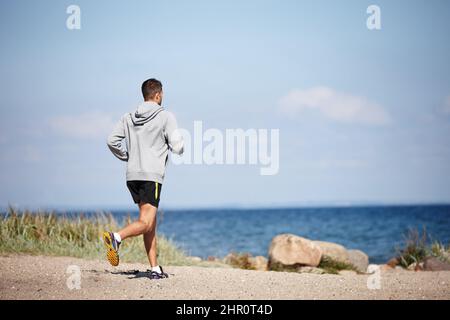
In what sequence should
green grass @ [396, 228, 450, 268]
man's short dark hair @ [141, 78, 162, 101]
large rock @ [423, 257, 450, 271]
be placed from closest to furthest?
man's short dark hair @ [141, 78, 162, 101] → large rock @ [423, 257, 450, 271] → green grass @ [396, 228, 450, 268]

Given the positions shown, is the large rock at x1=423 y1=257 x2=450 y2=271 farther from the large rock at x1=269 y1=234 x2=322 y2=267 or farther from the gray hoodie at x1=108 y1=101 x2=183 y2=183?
the gray hoodie at x1=108 y1=101 x2=183 y2=183

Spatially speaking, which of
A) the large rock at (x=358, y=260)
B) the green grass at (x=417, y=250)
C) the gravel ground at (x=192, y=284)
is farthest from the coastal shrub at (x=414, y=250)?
the gravel ground at (x=192, y=284)

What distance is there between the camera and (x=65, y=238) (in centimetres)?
1177

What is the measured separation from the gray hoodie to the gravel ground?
1.27 m

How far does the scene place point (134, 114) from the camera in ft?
24.6

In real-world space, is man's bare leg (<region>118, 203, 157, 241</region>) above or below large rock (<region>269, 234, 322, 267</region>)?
above

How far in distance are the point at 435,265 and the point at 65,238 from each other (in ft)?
22.1

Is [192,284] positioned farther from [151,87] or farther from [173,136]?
[151,87]

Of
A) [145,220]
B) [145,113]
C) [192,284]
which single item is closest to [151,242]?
[145,220]

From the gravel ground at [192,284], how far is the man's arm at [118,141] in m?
1.49

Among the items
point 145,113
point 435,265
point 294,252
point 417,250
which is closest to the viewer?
point 145,113

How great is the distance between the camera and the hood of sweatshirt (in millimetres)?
7371

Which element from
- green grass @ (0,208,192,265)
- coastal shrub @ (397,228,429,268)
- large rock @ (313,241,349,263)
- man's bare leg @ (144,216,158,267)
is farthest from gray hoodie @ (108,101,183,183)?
coastal shrub @ (397,228,429,268)
